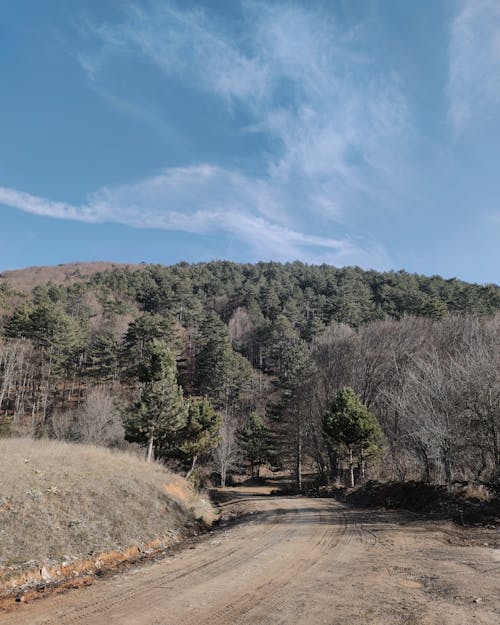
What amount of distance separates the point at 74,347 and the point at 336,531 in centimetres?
6023

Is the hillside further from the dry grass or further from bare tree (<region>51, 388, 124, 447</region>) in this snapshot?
bare tree (<region>51, 388, 124, 447</region>)

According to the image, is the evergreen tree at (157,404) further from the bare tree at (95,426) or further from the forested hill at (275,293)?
the forested hill at (275,293)

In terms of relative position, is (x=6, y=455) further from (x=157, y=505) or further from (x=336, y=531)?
(x=336, y=531)

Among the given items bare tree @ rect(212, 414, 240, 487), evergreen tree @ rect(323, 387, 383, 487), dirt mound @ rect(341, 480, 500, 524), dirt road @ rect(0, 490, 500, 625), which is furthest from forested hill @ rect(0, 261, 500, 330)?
dirt road @ rect(0, 490, 500, 625)

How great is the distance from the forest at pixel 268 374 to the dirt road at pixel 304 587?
318 inches

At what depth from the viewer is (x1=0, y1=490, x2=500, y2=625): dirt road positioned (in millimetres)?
5766

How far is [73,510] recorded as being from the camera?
11109 millimetres

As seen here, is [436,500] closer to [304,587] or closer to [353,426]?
[353,426]

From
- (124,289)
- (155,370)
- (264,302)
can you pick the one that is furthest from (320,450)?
(124,289)

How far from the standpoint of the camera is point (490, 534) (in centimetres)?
1121

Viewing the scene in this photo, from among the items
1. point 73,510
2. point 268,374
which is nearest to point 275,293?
point 268,374

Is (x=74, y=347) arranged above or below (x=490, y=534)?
above

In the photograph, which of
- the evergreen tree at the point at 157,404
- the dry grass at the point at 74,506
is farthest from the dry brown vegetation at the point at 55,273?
the dry grass at the point at 74,506

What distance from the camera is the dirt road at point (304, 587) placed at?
577cm
